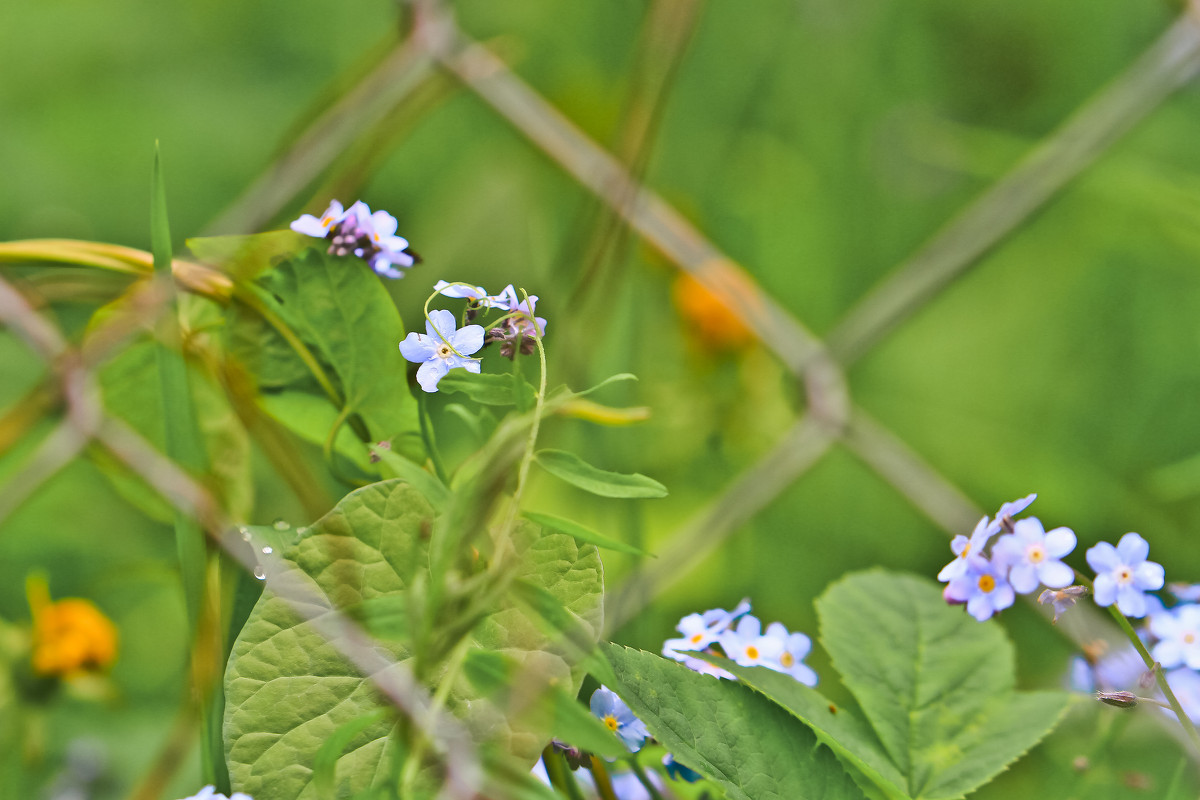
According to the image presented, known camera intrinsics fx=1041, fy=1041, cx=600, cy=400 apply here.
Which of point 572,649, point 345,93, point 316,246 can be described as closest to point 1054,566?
point 572,649

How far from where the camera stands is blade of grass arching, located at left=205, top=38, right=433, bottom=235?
584mm

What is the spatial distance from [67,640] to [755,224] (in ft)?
2.22

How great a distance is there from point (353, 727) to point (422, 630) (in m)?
0.03

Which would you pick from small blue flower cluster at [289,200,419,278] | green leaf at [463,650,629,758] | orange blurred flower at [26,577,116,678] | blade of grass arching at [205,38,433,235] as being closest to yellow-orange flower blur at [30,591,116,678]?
orange blurred flower at [26,577,116,678]

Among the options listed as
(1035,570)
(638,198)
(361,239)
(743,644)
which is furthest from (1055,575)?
(638,198)

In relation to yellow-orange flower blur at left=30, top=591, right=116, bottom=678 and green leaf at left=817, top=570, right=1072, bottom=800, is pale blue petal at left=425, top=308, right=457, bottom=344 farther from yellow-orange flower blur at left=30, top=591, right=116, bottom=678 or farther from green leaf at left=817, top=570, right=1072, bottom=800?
yellow-orange flower blur at left=30, top=591, right=116, bottom=678

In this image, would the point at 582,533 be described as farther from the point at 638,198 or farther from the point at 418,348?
the point at 638,198

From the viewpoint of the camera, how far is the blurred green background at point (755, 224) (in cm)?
82

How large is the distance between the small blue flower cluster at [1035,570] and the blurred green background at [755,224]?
15.8 inches

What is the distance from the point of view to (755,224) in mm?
1003

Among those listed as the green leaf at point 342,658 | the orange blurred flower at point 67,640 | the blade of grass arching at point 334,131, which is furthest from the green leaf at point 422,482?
the orange blurred flower at point 67,640

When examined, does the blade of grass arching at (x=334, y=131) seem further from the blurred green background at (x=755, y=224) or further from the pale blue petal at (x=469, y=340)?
the pale blue petal at (x=469, y=340)

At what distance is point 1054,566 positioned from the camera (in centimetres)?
30

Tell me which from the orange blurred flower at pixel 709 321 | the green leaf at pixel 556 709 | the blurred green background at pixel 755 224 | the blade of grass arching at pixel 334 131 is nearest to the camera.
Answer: the green leaf at pixel 556 709
